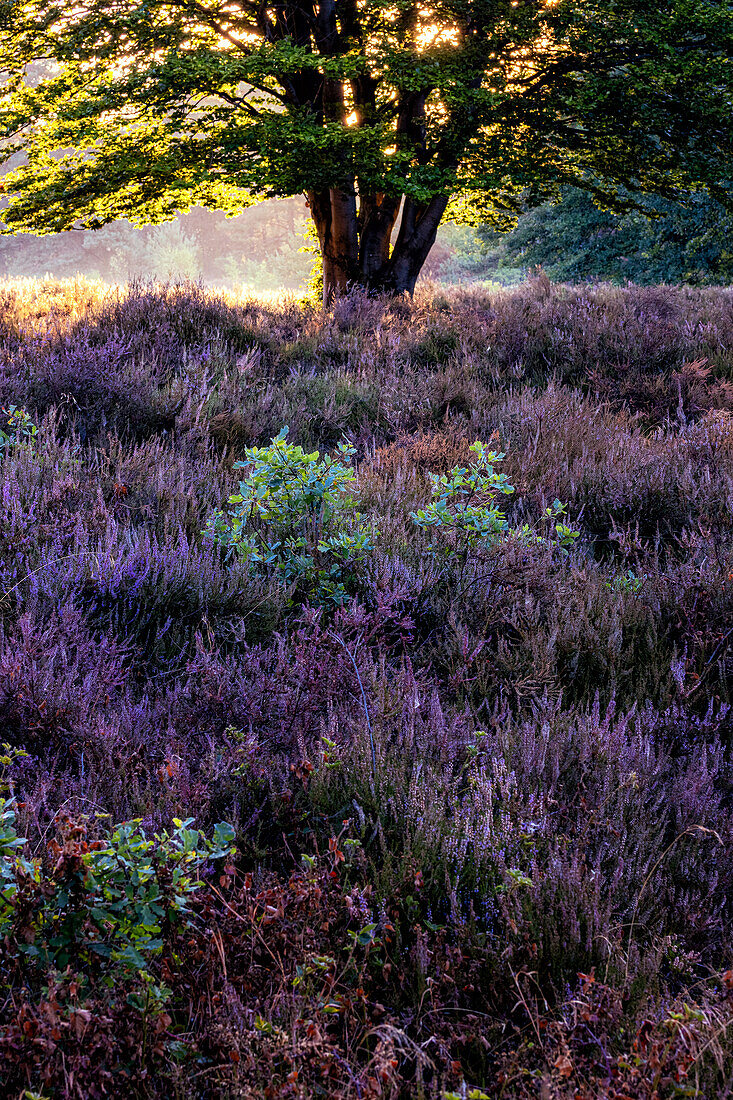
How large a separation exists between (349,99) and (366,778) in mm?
11389

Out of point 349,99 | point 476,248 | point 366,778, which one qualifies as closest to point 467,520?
point 366,778

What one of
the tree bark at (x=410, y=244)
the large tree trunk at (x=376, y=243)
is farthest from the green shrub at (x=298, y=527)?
the tree bark at (x=410, y=244)

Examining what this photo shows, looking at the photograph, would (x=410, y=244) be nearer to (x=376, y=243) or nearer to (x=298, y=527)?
(x=376, y=243)

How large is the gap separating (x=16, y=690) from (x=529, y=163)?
9.66m

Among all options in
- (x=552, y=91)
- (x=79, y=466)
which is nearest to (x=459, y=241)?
(x=552, y=91)

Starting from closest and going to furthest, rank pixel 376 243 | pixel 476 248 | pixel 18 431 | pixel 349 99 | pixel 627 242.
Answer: pixel 18 431
pixel 349 99
pixel 376 243
pixel 627 242
pixel 476 248

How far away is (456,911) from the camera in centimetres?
168

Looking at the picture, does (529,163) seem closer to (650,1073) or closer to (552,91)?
(552,91)

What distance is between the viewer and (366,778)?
2072mm

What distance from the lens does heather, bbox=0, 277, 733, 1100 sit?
1.36 metres

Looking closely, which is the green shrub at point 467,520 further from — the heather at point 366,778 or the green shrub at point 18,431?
the green shrub at point 18,431

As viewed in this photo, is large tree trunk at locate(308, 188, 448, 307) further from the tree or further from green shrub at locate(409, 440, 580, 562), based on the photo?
green shrub at locate(409, 440, 580, 562)

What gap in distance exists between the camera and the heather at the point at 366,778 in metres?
1.36

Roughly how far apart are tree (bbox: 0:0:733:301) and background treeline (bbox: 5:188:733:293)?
1321 mm
